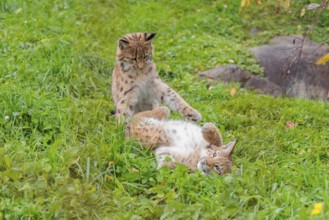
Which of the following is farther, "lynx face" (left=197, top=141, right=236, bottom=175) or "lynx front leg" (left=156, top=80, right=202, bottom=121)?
"lynx front leg" (left=156, top=80, right=202, bottom=121)

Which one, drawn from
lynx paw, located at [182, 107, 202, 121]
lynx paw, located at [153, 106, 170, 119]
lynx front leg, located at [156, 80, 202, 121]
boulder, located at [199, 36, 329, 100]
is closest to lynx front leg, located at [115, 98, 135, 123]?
lynx paw, located at [153, 106, 170, 119]

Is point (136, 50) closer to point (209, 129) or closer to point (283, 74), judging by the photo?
point (209, 129)

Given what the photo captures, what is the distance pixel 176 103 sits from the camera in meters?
7.70

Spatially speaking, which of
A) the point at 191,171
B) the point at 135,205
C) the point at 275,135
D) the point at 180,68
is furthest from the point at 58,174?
the point at 180,68

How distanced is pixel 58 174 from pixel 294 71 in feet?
19.9

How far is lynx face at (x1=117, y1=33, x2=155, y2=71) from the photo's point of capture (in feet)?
24.5

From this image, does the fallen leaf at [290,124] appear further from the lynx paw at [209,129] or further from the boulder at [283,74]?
the boulder at [283,74]

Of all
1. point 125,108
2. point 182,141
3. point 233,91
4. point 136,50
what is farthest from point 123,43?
point 233,91

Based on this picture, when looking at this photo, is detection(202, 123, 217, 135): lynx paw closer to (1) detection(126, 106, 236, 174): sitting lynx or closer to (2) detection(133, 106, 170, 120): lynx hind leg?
(1) detection(126, 106, 236, 174): sitting lynx

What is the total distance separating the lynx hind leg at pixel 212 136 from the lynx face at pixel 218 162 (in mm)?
446

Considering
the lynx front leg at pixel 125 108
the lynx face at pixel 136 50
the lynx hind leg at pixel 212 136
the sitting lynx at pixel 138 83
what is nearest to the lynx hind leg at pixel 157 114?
the lynx front leg at pixel 125 108

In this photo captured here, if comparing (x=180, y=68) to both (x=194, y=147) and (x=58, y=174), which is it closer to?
(x=194, y=147)

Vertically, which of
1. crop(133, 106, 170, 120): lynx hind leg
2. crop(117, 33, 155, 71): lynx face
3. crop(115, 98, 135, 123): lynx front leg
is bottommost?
crop(115, 98, 135, 123): lynx front leg

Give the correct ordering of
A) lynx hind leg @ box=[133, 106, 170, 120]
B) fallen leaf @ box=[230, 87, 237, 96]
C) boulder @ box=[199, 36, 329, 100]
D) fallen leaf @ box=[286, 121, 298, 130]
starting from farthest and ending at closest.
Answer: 1. boulder @ box=[199, 36, 329, 100]
2. fallen leaf @ box=[230, 87, 237, 96]
3. fallen leaf @ box=[286, 121, 298, 130]
4. lynx hind leg @ box=[133, 106, 170, 120]
